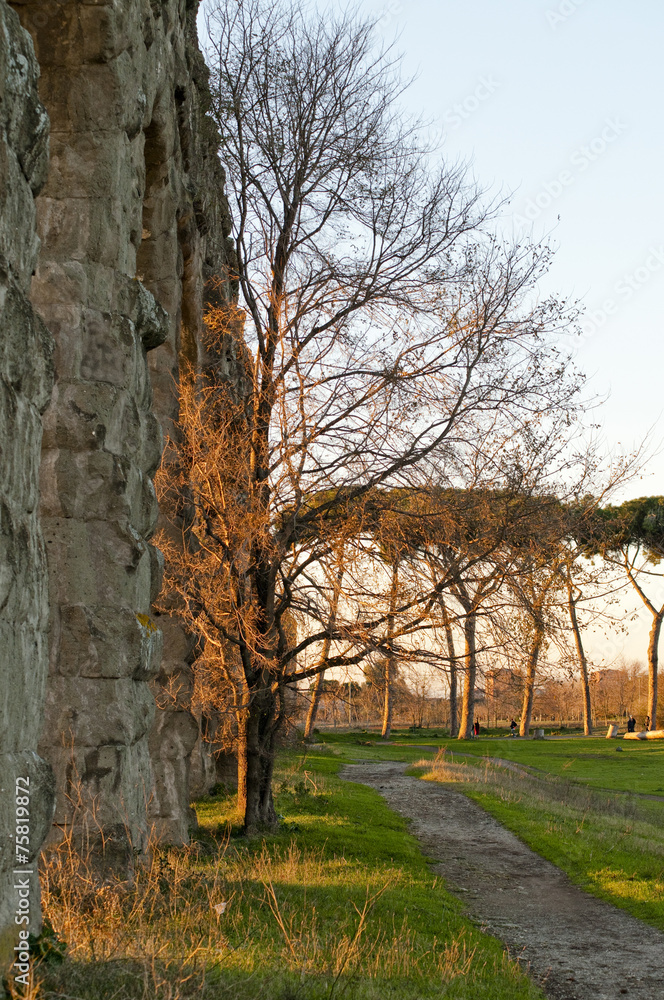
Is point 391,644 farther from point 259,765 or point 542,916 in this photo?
point 542,916

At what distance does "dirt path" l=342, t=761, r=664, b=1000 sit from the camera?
27.0 feet

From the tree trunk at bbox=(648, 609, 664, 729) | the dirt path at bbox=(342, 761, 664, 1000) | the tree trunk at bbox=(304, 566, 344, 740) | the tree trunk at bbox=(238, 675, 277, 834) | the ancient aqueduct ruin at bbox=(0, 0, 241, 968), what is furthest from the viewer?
the tree trunk at bbox=(648, 609, 664, 729)

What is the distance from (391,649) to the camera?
11797 mm

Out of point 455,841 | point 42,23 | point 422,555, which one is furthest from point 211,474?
point 455,841

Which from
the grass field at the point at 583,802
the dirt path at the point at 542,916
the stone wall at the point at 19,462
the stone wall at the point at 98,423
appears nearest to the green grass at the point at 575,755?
the grass field at the point at 583,802

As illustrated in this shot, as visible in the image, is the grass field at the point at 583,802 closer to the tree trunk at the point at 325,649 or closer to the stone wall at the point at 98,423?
the tree trunk at the point at 325,649

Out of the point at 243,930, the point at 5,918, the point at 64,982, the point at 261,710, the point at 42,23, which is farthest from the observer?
the point at 261,710

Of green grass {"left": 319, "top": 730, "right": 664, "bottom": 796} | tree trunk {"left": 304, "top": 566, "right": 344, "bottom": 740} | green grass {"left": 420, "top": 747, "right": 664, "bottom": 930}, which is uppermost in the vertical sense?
tree trunk {"left": 304, "top": 566, "right": 344, "bottom": 740}

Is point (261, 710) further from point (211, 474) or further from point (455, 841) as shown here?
point (455, 841)

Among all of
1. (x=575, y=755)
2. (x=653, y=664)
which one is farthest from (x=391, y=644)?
(x=653, y=664)

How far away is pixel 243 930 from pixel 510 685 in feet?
18.1

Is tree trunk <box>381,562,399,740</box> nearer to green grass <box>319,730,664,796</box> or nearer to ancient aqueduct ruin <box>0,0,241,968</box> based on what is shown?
ancient aqueduct ruin <box>0,0,241,968</box>

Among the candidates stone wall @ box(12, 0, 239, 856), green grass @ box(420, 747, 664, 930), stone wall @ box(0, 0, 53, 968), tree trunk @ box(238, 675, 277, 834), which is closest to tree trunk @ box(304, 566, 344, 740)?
tree trunk @ box(238, 675, 277, 834)

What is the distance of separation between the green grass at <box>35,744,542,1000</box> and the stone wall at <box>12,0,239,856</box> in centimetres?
86
